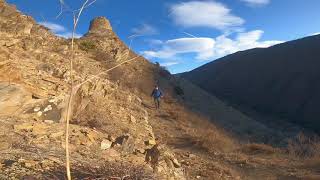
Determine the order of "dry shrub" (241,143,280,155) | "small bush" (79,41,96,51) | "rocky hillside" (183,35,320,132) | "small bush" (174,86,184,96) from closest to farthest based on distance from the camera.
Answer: "dry shrub" (241,143,280,155)
"small bush" (79,41,96,51)
"small bush" (174,86,184,96)
"rocky hillside" (183,35,320,132)

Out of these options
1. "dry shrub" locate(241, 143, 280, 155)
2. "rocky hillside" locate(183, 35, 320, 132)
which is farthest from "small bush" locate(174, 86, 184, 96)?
"rocky hillside" locate(183, 35, 320, 132)

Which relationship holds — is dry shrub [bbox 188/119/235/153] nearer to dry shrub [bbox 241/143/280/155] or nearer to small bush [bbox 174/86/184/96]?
dry shrub [bbox 241/143/280/155]

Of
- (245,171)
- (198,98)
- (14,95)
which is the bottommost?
(245,171)

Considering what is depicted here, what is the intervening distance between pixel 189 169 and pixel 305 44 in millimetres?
58939

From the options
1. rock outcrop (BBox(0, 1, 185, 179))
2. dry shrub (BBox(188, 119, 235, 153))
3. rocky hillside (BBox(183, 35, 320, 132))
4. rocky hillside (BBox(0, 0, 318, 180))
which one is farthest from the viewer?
rocky hillside (BBox(183, 35, 320, 132))

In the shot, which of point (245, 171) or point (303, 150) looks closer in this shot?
point (245, 171)

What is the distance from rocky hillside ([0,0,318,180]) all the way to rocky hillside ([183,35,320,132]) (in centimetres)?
2809

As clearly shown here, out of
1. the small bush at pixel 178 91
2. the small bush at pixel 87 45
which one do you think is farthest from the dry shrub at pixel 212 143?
the small bush at pixel 178 91

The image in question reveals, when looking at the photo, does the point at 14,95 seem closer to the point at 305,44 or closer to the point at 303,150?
the point at 303,150

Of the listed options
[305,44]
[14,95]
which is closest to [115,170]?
[14,95]

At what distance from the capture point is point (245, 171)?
13242mm

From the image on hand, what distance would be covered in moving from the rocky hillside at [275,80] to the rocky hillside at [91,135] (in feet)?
92.1

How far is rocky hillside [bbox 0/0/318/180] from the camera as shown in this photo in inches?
259

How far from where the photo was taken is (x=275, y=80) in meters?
61.9
